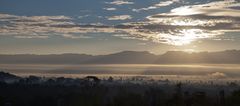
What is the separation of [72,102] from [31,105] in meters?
5.71

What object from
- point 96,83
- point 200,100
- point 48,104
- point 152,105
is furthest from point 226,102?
point 96,83

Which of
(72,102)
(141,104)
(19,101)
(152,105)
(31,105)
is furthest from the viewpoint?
(19,101)

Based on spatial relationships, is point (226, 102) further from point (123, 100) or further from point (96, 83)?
point (96, 83)

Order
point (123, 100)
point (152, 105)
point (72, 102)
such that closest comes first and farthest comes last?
1. point (152, 105)
2. point (123, 100)
3. point (72, 102)

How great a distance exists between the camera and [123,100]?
46.2 meters

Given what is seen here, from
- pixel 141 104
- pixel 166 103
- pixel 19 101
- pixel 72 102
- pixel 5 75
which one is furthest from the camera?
pixel 5 75

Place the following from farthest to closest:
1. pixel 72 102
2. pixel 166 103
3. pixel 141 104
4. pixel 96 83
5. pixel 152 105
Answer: pixel 96 83, pixel 72 102, pixel 141 104, pixel 166 103, pixel 152 105

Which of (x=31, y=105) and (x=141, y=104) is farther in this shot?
(x=31, y=105)

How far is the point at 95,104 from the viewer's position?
45.3 meters

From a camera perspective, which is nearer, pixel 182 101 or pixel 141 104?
pixel 182 101

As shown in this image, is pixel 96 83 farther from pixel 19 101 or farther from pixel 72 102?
pixel 72 102

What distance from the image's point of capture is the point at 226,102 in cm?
4141

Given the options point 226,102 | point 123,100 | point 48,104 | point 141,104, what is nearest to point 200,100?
point 226,102

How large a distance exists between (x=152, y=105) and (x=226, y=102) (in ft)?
25.0
